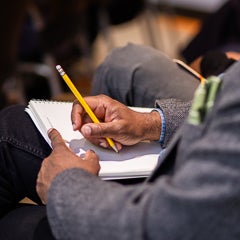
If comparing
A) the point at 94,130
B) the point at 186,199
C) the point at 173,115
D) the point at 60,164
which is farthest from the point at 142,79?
the point at 186,199

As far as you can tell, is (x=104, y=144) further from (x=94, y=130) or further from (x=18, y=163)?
(x=18, y=163)

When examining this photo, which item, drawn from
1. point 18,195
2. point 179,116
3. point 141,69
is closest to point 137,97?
point 141,69

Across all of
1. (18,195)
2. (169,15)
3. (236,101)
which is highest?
(236,101)

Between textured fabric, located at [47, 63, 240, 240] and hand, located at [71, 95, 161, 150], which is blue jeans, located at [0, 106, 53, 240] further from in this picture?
textured fabric, located at [47, 63, 240, 240]

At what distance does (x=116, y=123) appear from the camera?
3.00 ft

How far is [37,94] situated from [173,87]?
1420 millimetres

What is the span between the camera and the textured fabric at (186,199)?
1.97 ft

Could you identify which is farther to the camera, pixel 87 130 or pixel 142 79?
pixel 142 79

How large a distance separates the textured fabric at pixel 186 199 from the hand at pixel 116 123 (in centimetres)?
22

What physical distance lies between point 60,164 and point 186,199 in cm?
24

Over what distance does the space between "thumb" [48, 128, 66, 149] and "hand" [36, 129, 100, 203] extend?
13 mm

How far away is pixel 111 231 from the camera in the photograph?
0.65 meters

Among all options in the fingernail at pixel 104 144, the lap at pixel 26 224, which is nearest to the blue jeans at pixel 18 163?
the lap at pixel 26 224

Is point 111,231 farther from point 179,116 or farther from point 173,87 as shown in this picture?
point 173,87
